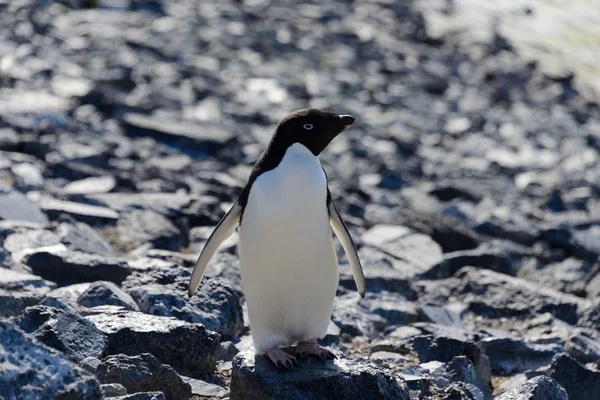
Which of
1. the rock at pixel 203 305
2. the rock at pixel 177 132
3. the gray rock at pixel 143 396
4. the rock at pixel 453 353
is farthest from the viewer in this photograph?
the rock at pixel 177 132

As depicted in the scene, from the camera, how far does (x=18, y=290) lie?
5.09 m

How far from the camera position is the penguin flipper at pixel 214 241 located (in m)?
4.78

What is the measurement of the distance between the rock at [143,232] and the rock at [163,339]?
2563mm

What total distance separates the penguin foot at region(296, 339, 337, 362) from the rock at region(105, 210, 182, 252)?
8.82 feet

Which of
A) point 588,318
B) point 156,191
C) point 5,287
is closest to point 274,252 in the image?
point 5,287

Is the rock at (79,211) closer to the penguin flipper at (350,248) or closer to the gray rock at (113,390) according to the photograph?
the penguin flipper at (350,248)

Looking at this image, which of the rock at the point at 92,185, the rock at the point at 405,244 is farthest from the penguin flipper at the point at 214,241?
the rock at the point at 92,185

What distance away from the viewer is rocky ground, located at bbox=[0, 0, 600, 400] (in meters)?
4.24

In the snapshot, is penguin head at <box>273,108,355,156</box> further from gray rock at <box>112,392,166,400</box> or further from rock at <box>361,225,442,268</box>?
rock at <box>361,225,442,268</box>

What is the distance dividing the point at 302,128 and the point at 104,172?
15.5 feet

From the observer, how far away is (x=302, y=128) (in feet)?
15.4

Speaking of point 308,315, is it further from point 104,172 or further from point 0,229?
point 104,172

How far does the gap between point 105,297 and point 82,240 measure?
1.66m

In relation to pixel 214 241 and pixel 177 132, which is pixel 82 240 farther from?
pixel 177 132
